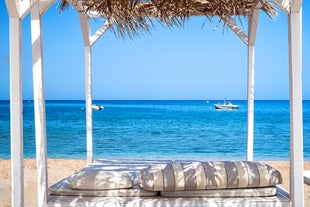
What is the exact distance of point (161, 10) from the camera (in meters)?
3.97

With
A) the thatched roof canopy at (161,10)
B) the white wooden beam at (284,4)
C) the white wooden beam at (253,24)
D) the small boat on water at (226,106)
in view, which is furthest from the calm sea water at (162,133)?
the white wooden beam at (284,4)

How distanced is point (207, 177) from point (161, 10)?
5.18 feet

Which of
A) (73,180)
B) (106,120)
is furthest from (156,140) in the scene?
(73,180)

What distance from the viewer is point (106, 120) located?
2414 cm

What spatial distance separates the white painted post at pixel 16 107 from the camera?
2.63 m

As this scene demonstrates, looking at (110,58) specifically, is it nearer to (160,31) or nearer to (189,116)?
(160,31)

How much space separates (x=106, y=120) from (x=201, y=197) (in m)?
21.3

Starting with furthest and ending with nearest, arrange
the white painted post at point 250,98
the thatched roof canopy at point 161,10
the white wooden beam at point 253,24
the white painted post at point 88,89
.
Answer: the white painted post at point 88,89 → the white painted post at point 250,98 → the white wooden beam at point 253,24 → the thatched roof canopy at point 161,10

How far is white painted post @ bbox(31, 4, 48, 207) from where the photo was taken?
115 inches

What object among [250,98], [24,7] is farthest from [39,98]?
[250,98]

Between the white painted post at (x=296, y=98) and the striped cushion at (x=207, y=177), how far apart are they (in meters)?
0.15

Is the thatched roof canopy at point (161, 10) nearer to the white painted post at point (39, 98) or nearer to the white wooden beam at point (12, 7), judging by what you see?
the white painted post at point (39, 98)

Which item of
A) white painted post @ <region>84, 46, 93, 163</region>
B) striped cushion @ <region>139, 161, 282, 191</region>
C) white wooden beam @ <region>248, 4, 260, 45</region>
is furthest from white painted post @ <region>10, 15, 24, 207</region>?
white painted post @ <region>84, 46, 93, 163</region>

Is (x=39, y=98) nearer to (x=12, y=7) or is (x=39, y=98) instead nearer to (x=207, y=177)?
(x=12, y=7)
